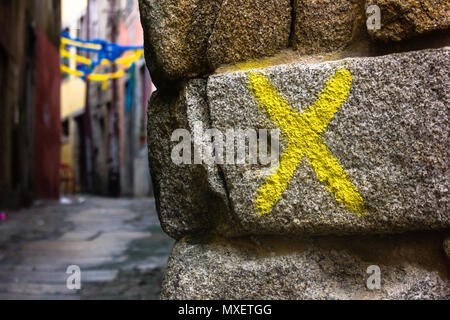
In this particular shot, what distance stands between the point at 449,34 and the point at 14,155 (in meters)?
5.88

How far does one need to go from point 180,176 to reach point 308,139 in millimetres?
342

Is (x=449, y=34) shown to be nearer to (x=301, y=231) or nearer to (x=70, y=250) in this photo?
(x=301, y=231)

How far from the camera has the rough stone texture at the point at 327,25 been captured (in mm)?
1072

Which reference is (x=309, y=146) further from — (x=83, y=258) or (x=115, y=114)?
(x=115, y=114)

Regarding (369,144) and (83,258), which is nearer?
(369,144)

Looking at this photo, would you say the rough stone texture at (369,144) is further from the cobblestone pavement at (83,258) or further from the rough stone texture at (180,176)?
the cobblestone pavement at (83,258)

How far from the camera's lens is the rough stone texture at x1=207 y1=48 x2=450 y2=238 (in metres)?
0.97

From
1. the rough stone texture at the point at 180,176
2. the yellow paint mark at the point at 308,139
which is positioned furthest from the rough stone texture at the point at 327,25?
the rough stone texture at the point at 180,176

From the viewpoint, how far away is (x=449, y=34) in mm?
1021

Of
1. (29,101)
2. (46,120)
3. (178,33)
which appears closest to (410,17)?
(178,33)

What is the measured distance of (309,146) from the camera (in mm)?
1026
